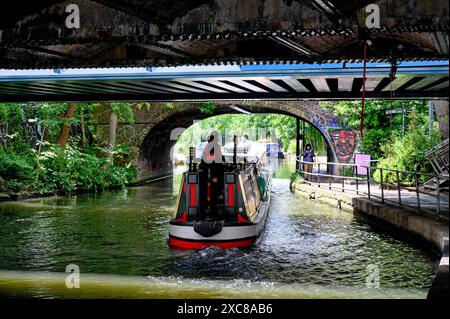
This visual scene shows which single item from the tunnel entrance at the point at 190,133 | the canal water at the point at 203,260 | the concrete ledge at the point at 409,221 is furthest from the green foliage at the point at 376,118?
the concrete ledge at the point at 409,221

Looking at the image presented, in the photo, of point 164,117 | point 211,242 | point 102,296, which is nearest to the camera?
point 102,296

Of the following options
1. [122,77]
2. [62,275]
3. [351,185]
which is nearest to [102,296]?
[62,275]

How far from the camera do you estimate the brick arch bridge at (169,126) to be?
78.6 feet

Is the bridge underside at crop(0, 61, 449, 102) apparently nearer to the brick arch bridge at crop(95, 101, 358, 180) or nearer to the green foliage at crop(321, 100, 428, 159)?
the green foliage at crop(321, 100, 428, 159)

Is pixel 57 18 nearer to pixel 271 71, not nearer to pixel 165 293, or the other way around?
pixel 165 293

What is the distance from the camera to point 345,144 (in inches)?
937

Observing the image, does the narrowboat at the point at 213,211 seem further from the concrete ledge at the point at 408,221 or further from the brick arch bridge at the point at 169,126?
the brick arch bridge at the point at 169,126

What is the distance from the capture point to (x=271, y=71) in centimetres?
927

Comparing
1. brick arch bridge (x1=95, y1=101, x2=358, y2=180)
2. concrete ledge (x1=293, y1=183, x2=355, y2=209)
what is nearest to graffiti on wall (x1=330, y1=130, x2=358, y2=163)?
brick arch bridge (x1=95, y1=101, x2=358, y2=180)

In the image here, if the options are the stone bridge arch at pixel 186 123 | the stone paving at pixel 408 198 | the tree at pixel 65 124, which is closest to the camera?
the stone paving at pixel 408 198

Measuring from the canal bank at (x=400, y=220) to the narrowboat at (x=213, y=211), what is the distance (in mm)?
3003

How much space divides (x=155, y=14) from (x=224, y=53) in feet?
6.46

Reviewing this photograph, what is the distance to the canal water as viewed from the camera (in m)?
7.99

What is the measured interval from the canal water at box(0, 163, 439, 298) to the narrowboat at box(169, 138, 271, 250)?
295mm
